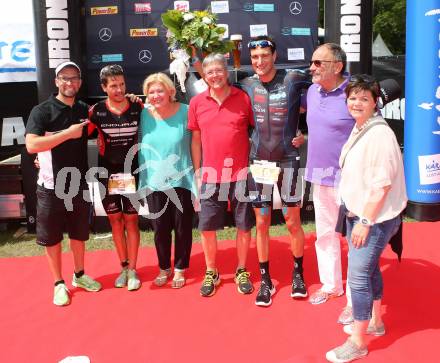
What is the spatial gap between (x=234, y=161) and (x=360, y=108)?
3.73 feet

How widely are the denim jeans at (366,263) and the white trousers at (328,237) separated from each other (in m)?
0.68

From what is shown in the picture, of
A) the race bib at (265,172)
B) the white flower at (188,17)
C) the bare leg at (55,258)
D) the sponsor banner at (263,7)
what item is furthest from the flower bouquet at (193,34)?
the sponsor banner at (263,7)

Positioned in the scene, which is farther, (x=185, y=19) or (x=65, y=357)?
(x=185, y=19)

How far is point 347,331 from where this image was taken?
9.78 ft

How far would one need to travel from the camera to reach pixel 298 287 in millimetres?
3539

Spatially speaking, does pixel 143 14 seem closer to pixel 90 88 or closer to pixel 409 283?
pixel 90 88

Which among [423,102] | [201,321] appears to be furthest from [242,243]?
[423,102]

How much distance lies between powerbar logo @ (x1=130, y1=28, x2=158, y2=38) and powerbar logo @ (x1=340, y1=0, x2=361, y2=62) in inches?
108

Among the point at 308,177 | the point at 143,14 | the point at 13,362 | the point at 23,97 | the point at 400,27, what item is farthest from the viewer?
the point at 400,27

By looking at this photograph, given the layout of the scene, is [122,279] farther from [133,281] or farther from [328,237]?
[328,237]

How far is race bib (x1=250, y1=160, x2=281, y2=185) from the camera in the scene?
3.41 m

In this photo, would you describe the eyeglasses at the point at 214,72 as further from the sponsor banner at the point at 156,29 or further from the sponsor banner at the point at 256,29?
the sponsor banner at the point at 256,29

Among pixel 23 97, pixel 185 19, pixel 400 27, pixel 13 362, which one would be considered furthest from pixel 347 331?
pixel 400 27

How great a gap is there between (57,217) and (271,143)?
165 cm
